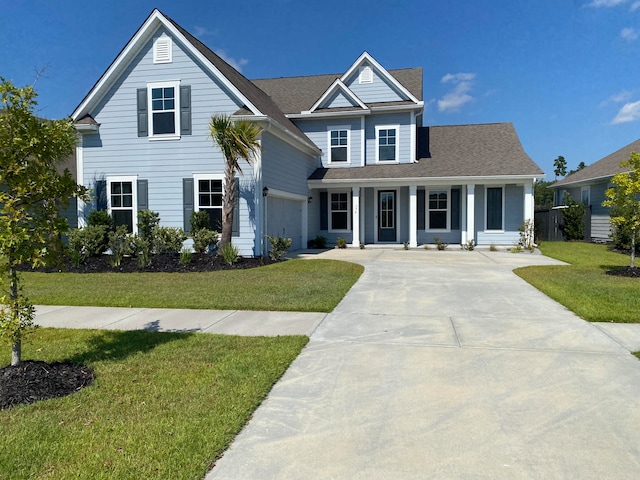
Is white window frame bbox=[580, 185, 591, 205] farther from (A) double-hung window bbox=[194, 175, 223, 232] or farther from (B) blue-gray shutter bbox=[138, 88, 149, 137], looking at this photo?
(B) blue-gray shutter bbox=[138, 88, 149, 137]

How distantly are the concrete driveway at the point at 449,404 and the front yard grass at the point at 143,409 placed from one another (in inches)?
8.6

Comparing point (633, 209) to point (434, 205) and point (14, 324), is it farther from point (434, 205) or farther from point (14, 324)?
point (14, 324)

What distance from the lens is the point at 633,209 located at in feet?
35.6

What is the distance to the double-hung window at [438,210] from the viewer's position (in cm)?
1975

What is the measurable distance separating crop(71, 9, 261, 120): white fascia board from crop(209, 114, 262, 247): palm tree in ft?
3.75

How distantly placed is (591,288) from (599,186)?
56.5 feet

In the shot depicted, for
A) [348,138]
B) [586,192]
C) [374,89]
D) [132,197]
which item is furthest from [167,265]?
[586,192]

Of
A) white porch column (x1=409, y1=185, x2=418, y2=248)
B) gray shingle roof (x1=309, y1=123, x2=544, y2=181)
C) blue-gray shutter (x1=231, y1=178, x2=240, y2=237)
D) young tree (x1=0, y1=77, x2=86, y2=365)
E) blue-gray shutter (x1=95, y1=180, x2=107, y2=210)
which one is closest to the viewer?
young tree (x1=0, y1=77, x2=86, y2=365)

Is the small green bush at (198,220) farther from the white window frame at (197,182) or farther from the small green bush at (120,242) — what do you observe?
the small green bush at (120,242)

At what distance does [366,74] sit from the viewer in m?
20.2

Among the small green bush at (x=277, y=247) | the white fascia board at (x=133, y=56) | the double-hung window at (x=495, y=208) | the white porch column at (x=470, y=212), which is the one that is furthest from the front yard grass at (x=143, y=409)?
the double-hung window at (x=495, y=208)

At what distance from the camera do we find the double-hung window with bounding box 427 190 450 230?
1975 cm

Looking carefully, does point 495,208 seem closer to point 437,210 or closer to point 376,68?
point 437,210

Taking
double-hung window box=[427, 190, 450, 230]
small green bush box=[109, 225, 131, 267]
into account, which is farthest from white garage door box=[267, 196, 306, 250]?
double-hung window box=[427, 190, 450, 230]
